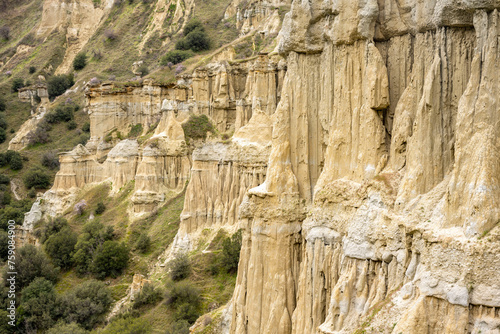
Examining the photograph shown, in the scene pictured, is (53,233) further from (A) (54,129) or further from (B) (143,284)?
(A) (54,129)

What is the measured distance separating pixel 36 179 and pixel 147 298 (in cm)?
4008

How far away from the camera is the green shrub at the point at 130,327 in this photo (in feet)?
108

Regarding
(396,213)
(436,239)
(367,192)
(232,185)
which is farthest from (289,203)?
(232,185)

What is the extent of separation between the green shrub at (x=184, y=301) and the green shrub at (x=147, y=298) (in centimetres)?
176

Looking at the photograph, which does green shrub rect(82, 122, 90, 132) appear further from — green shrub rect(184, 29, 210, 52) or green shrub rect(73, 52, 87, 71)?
green shrub rect(73, 52, 87, 71)

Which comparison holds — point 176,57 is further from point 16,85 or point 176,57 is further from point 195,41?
point 16,85

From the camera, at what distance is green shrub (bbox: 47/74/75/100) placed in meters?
97.6

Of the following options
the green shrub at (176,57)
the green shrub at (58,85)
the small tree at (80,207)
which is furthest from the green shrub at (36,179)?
the green shrub at (58,85)

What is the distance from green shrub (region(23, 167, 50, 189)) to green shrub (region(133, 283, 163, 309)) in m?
39.4

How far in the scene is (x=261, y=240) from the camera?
21297mm

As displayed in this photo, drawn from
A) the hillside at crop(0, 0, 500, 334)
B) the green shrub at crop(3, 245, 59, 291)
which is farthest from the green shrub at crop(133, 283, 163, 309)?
the green shrub at crop(3, 245, 59, 291)

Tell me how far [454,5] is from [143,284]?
32.1m

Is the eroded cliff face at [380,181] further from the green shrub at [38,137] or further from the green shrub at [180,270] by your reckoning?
the green shrub at [38,137]

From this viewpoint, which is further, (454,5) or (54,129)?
(54,129)
